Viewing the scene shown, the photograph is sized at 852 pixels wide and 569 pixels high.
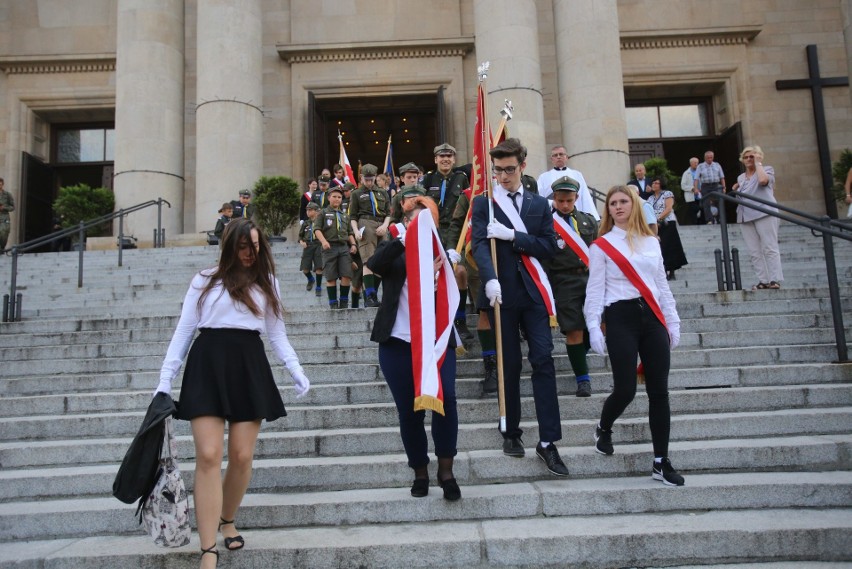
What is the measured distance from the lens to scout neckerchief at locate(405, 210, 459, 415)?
4180 mm

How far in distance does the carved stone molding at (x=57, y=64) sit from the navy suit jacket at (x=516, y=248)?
686 inches

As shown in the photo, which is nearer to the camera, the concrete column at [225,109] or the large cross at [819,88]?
the concrete column at [225,109]

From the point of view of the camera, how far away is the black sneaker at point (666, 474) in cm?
439

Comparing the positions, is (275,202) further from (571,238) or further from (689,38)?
(689,38)

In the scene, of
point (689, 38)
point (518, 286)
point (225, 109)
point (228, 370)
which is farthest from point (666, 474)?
point (689, 38)

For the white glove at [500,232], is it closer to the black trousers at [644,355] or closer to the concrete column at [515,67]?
the black trousers at [644,355]

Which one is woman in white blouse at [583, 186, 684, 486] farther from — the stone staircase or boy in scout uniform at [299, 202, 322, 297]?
boy in scout uniform at [299, 202, 322, 297]

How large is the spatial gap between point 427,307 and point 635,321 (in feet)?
4.63

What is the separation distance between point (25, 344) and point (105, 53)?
13881 millimetres

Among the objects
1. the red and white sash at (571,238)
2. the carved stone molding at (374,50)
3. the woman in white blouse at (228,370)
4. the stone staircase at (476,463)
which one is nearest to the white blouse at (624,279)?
the stone staircase at (476,463)

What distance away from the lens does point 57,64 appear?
19.0 metres

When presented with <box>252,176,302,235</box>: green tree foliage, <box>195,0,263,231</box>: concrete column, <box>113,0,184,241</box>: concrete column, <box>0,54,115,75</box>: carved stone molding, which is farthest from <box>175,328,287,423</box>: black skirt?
<box>0,54,115,75</box>: carved stone molding

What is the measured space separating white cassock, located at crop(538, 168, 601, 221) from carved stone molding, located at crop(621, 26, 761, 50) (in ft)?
40.1

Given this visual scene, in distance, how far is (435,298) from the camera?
15.0 ft
